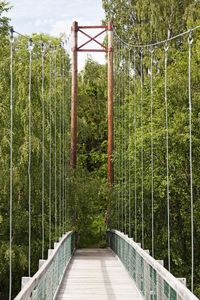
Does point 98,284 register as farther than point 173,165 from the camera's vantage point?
No

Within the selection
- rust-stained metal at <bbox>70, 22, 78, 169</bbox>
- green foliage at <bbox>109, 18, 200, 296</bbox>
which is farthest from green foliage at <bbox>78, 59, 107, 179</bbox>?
green foliage at <bbox>109, 18, 200, 296</bbox>

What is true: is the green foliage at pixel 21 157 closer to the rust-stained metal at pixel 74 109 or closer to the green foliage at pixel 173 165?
the rust-stained metal at pixel 74 109

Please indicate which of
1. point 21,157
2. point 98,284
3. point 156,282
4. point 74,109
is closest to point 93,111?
point 74,109

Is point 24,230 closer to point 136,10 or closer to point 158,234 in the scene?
point 158,234

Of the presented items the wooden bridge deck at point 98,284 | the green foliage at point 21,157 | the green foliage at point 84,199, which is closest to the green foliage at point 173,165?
the green foliage at point 84,199

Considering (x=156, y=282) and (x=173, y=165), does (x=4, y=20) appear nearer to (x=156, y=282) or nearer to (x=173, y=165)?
(x=173, y=165)

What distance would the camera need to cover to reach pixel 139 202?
1634cm

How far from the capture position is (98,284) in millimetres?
7449

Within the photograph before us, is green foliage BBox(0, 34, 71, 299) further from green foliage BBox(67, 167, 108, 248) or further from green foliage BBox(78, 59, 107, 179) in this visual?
green foliage BBox(78, 59, 107, 179)

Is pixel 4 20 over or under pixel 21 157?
over

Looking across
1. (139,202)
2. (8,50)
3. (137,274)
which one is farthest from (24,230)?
(137,274)

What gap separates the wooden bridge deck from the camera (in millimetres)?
6363

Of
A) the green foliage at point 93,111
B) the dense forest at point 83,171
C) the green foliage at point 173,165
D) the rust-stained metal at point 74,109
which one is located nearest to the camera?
the dense forest at point 83,171

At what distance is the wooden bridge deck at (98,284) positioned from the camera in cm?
636
